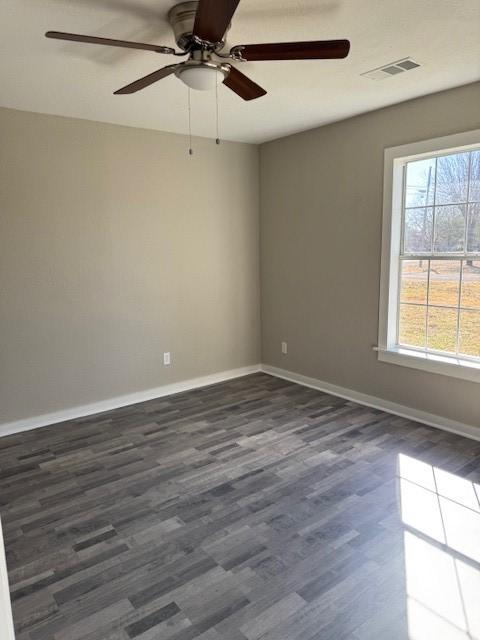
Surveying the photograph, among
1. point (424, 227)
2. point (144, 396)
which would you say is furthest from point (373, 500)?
point (144, 396)

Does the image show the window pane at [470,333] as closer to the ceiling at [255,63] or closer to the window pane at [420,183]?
the window pane at [420,183]

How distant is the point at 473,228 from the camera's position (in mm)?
3258

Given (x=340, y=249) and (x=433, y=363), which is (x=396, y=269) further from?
(x=433, y=363)

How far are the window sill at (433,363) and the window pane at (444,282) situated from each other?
437 mm

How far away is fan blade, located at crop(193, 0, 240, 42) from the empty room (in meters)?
0.02

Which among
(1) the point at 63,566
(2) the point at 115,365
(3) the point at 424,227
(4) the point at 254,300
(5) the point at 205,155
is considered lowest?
(1) the point at 63,566

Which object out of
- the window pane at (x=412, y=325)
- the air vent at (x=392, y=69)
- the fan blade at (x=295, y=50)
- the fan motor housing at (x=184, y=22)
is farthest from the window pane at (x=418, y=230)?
the fan motor housing at (x=184, y=22)

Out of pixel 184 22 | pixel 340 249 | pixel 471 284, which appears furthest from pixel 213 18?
pixel 340 249

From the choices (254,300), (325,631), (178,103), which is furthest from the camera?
(254,300)

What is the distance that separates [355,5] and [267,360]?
372cm

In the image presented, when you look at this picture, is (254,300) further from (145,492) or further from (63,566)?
(63,566)

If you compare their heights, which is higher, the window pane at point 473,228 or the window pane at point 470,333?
the window pane at point 473,228

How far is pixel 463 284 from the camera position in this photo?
132 inches

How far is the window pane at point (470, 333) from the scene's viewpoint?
3.31 m
